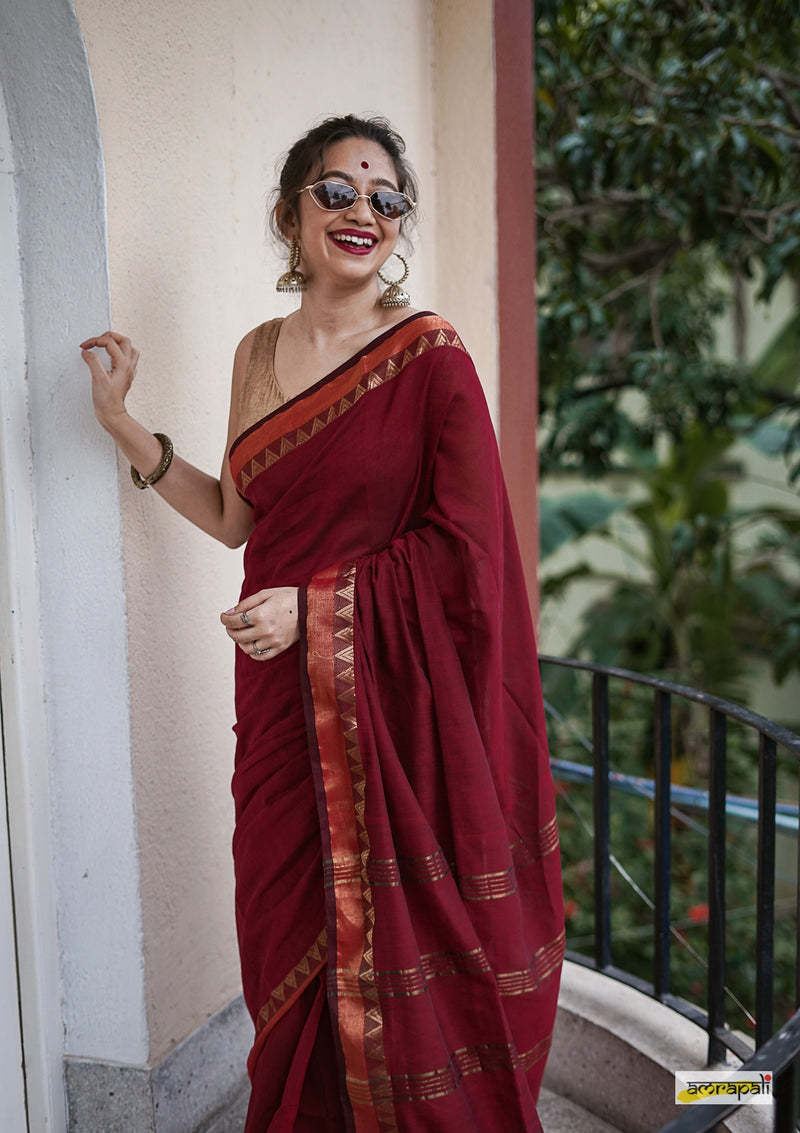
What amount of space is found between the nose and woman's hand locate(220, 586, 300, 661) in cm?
58

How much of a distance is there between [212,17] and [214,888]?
178 centimetres

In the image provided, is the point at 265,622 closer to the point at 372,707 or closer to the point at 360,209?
the point at 372,707

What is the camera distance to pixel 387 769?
155 centimetres

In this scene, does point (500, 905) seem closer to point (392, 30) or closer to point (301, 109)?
point (301, 109)

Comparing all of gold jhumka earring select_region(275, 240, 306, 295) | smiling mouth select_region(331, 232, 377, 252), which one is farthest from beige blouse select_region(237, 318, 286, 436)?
smiling mouth select_region(331, 232, 377, 252)

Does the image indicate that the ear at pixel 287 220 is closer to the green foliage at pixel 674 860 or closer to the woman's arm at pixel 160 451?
the woman's arm at pixel 160 451

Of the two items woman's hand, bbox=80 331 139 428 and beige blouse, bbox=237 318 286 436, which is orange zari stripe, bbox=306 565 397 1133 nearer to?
beige blouse, bbox=237 318 286 436

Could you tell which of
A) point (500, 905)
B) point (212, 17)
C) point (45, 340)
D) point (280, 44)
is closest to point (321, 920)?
point (500, 905)

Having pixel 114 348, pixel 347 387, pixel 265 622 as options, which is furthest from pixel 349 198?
pixel 265 622

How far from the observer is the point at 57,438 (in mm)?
1829

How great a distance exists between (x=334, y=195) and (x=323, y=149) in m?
0.10

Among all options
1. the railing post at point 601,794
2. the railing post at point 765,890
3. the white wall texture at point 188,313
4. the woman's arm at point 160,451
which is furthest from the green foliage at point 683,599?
the woman's arm at point 160,451

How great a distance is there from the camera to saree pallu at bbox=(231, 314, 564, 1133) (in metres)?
1.55

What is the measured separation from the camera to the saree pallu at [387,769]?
5.09 feet
